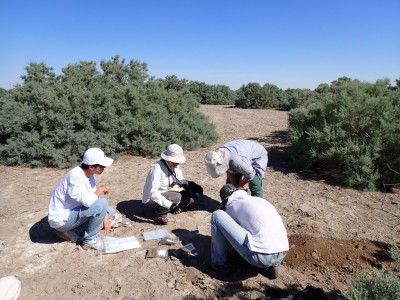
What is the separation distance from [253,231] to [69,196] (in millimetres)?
2073

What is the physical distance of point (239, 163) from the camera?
407 centimetres

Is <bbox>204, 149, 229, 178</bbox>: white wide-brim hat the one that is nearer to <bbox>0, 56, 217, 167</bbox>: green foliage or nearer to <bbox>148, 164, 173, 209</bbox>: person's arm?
<bbox>148, 164, 173, 209</bbox>: person's arm

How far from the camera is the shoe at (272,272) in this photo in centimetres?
315

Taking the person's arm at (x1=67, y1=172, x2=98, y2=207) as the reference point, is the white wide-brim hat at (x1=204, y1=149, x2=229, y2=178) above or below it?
above

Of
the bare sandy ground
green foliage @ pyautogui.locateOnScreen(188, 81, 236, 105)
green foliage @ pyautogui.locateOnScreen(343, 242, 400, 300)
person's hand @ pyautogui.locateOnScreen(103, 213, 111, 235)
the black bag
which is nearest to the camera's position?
green foliage @ pyautogui.locateOnScreen(343, 242, 400, 300)

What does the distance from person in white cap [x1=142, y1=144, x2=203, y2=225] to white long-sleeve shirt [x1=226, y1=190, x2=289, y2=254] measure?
1.48m

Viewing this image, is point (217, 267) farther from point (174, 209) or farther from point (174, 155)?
point (174, 155)

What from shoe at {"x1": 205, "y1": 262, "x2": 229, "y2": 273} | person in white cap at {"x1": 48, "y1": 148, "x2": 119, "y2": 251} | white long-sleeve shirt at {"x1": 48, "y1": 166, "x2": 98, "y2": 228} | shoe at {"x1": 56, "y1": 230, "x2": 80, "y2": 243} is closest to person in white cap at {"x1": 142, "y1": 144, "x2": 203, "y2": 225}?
person in white cap at {"x1": 48, "y1": 148, "x2": 119, "y2": 251}

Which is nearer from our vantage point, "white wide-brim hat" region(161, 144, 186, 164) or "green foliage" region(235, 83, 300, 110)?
"white wide-brim hat" region(161, 144, 186, 164)

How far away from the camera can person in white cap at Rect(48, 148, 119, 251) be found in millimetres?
3473

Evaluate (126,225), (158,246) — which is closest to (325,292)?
(158,246)

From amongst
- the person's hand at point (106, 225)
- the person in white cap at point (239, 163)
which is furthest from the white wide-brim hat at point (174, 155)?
the person's hand at point (106, 225)

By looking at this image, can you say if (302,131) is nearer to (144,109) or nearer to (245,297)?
(144,109)

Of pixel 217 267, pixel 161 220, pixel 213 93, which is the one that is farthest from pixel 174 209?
pixel 213 93
